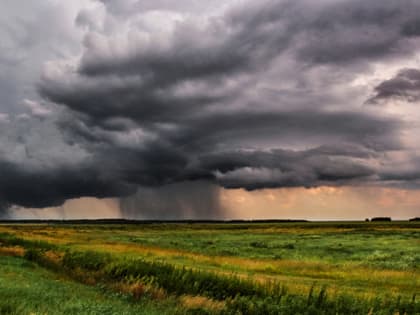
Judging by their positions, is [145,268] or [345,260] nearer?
[145,268]

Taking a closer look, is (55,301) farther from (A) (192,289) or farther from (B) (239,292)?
(B) (239,292)

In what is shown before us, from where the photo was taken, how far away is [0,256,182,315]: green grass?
16.0 metres

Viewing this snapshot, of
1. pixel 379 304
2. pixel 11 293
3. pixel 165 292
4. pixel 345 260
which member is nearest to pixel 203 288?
pixel 165 292

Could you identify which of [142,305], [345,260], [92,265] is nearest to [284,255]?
[345,260]

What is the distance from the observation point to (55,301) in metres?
17.9

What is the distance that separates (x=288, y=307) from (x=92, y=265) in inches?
775

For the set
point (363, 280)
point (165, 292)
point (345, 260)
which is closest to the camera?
point (165, 292)

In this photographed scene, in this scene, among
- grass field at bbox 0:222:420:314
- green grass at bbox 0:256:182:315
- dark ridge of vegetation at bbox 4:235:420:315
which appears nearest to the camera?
green grass at bbox 0:256:182:315

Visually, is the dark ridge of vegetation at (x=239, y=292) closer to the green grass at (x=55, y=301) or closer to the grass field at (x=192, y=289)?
the grass field at (x=192, y=289)

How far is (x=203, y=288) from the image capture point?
1091 inches

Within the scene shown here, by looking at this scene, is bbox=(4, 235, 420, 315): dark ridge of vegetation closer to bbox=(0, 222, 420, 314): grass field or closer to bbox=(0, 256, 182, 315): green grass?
bbox=(0, 222, 420, 314): grass field

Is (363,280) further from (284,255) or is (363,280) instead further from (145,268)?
(284,255)

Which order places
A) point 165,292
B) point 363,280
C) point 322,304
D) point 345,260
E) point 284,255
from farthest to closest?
point 284,255 < point 345,260 < point 363,280 < point 165,292 < point 322,304

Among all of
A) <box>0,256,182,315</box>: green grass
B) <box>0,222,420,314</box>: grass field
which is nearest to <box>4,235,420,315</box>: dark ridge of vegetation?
<box>0,222,420,314</box>: grass field
